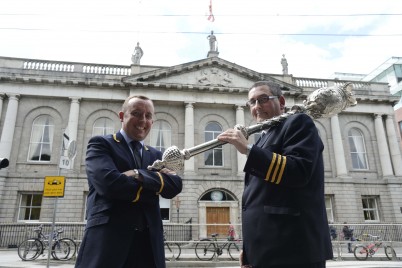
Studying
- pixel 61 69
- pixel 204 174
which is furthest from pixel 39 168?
pixel 204 174

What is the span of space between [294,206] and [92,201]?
5.29 feet

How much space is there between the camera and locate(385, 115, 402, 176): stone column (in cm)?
2583

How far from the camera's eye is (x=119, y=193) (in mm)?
2291

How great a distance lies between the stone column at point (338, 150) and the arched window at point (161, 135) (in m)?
14.1

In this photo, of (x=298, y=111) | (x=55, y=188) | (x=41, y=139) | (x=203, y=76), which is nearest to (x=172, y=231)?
(x=55, y=188)

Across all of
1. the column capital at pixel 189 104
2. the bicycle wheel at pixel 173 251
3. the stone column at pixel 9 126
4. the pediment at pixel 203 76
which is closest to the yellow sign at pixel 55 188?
the bicycle wheel at pixel 173 251

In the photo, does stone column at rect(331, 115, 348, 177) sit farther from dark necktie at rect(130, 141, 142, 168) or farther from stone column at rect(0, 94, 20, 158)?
stone column at rect(0, 94, 20, 158)

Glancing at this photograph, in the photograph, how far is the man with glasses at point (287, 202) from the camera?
2.03 metres

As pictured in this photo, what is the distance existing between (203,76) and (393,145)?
1784 cm

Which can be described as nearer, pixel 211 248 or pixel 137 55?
pixel 211 248

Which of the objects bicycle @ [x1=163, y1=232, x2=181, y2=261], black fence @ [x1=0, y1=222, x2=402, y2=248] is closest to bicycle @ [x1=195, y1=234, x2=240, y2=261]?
bicycle @ [x1=163, y1=232, x2=181, y2=261]

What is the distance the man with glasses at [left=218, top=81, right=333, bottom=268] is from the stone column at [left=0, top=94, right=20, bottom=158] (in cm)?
2399

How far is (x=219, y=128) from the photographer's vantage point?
84.4ft

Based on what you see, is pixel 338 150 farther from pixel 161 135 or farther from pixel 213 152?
pixel 161 135
